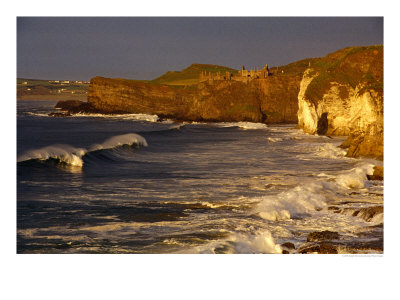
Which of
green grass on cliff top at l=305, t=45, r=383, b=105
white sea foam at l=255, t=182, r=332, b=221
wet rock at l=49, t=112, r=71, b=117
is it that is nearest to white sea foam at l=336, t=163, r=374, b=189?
white sea foam at l=255, t=182, r=332, b=221

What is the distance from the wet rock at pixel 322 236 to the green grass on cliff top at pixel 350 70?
11.6 m

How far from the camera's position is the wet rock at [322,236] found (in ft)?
28.6

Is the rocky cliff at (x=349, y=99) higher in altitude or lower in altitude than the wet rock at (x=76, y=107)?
lower

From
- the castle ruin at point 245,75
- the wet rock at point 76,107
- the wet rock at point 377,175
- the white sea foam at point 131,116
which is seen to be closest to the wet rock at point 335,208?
the wet rock at point 377,175

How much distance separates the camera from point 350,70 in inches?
1111

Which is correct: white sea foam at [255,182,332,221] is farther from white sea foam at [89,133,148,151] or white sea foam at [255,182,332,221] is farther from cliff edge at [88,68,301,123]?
cliff edge at [88,68,301,123]

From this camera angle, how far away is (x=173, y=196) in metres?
12.3

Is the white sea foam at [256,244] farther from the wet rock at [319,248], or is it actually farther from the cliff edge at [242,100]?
the cliff edge at [242,100]

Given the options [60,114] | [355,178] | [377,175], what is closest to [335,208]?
[355,178]

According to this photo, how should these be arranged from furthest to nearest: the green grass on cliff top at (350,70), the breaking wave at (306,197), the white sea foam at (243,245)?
1. the green grass on cliff top at (350,70)
2. the breaking wave at (306,197)
3. the white sea foam at (243,245)

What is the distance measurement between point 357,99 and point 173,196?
450 inches

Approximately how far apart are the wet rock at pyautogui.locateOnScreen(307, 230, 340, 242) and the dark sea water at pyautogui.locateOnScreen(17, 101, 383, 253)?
12 cm
